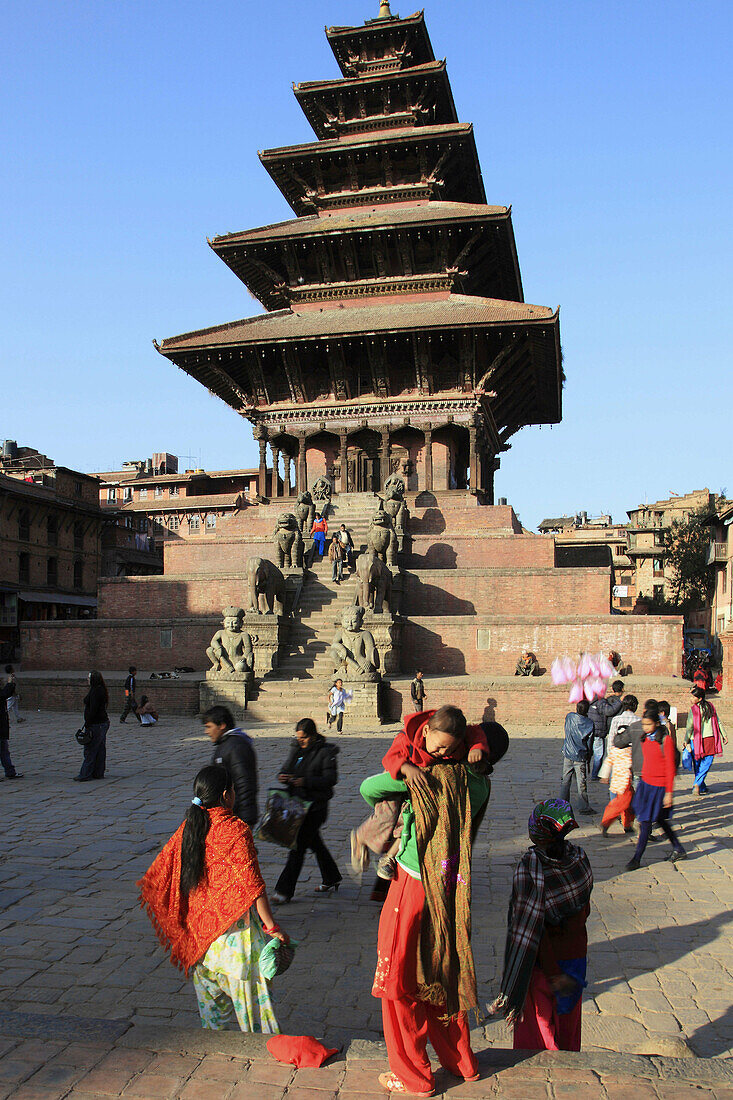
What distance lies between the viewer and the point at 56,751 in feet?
42.5

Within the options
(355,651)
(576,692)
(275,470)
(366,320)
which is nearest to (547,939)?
(576,692)

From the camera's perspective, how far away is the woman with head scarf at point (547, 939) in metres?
3.39

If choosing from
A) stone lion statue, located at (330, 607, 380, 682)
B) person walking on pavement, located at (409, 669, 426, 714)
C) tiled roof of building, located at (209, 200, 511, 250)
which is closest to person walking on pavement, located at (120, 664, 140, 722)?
stone lion statue, located at (330, 607, 380, 682)

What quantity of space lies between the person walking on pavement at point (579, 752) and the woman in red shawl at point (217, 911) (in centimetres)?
577

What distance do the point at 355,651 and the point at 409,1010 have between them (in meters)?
12.4

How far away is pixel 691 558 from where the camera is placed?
145ft

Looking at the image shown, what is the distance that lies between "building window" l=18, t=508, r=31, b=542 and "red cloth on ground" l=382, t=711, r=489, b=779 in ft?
143

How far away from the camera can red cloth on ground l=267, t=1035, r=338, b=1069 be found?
326cm

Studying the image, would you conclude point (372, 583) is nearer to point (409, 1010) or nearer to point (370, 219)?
point (409, 1010)

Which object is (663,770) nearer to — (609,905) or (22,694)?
(609,905)

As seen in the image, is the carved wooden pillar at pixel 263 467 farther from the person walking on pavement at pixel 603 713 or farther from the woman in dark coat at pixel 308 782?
the woman in dark coat at pixel 308 782

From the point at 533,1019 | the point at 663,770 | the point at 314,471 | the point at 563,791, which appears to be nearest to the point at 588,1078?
the point at 533,1019

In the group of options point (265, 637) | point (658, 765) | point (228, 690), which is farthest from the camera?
point (265, 637)

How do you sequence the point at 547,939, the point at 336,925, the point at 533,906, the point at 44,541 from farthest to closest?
the point at 44,541 < the point at 336,925 < the point at 547,939 < the point at 533,906
